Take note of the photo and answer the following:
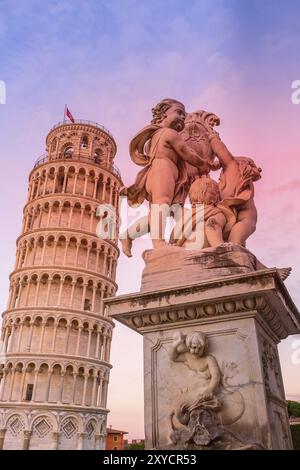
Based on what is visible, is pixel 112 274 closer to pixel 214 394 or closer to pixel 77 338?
pixel 77 338

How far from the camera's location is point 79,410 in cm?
4644

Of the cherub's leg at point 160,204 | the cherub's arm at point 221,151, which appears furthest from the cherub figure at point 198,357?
the cherub's arm at point 221,151

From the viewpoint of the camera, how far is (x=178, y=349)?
397 centimetres

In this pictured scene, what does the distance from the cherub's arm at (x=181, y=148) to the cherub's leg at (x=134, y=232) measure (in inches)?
38.2

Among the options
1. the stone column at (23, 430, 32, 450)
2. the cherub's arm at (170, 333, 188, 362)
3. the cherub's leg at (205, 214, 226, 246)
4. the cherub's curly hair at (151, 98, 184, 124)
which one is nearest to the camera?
the cherub's arm at (170, 333, 188, 362)

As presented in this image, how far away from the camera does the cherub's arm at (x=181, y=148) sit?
5383mm

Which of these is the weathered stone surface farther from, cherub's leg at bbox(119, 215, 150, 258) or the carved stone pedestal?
cherub's leg at bbox(119, 215, 150, 258)

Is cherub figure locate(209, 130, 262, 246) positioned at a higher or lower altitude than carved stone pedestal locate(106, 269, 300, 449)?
higher

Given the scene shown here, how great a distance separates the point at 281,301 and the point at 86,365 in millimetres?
48016

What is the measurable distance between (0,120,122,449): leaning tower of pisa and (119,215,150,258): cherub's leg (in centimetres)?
4477

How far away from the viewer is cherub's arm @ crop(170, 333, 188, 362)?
397 centimetres

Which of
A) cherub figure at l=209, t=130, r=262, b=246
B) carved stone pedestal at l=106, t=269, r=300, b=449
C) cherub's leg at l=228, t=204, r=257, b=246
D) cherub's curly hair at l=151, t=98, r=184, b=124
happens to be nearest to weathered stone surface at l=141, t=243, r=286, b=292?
carved stone pedestal at l=106, t=269, r=300, b=449

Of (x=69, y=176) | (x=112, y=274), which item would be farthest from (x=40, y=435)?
(x=69, y=176)

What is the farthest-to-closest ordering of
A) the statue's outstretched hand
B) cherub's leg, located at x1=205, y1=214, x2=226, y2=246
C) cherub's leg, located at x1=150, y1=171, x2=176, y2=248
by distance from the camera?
1. the statue's outstretched hand
2. cherub's leg, located at x1=150, y1=171, x2=176, y2=248
3. cherub's leg, located at x1=205, y1=214, x2=226, y2=246
